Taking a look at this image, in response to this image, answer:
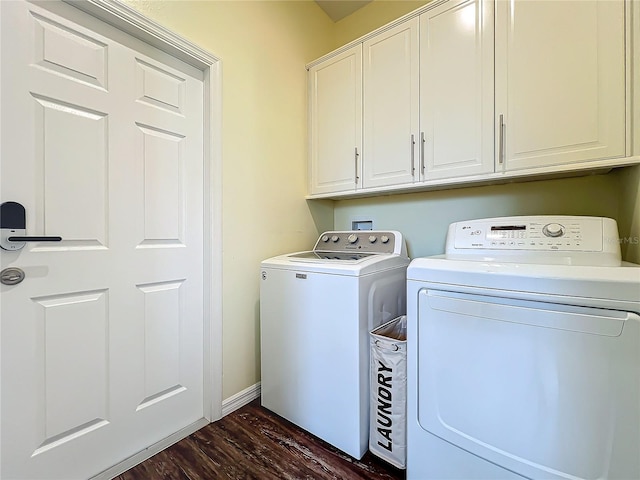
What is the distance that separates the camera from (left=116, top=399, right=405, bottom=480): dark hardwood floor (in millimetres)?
1181

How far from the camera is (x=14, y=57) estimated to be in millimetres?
985

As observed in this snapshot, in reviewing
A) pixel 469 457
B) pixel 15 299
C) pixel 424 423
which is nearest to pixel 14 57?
pixel 15 299

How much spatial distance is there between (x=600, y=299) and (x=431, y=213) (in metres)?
1.16

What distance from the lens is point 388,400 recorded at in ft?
3.99

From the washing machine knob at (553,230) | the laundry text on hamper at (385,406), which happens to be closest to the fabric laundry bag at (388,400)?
the laundry text on hamper at (385,406)

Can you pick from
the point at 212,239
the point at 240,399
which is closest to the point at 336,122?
the point at 212,239

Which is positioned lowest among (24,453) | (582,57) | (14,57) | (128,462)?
(128,462)

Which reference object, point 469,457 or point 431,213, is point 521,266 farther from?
point 431,213

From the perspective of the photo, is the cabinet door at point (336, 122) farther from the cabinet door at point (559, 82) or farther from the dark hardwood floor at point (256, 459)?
the dark hardwood floor at point (256, 459)

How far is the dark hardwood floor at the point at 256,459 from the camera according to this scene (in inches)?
46.5

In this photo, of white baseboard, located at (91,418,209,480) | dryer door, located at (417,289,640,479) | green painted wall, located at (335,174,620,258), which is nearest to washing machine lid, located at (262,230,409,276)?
green painted wall, located at (335,174,620,258)

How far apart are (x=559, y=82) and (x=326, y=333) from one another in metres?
1.53

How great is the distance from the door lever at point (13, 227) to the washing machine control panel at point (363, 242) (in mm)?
1443

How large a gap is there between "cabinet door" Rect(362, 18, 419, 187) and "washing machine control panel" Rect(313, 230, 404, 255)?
0.32 m
